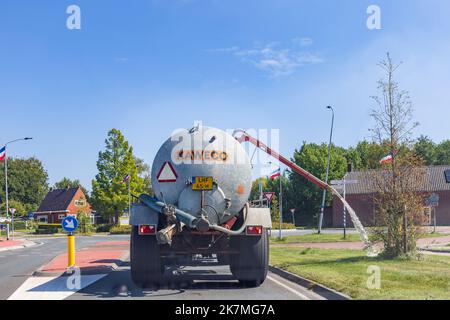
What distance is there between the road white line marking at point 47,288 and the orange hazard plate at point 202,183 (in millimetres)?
3331

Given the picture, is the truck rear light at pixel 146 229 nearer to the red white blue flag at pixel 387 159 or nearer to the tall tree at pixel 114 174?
the red white blue flag at pixel 387 159

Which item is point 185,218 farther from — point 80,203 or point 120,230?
point 80,203

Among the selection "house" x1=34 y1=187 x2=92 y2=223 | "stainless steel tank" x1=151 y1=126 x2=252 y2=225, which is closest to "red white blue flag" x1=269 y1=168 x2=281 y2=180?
"stainless steel tank" x1=151 y1=126 x2=252 y2=225

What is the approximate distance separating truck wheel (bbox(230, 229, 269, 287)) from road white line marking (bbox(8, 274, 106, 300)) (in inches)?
139

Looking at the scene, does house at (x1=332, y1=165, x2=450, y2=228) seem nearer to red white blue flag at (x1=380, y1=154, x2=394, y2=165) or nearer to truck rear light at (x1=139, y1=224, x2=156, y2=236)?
red white blue flag at (x1=380, y1=154, x2=394, y2=165)

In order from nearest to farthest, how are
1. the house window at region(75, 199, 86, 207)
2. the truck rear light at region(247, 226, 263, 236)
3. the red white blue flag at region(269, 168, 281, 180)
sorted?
the truck rear light at region(247, 226, 263, 236) → the red white blue flag at region(269, 168, 281, 180) → the house window at region(75, 199, 86, 207)

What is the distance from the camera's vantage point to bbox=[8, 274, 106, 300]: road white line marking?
34.3 feet

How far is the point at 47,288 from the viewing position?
38.5 feet

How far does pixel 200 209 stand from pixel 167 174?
1.02m

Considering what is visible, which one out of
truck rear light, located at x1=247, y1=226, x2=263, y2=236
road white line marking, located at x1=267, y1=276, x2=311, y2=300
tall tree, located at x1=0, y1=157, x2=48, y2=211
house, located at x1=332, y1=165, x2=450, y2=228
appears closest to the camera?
road white line marking, located at x1=267, y1=276, x2=311, y2=300

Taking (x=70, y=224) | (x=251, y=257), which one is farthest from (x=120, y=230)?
(x=251, y=257)

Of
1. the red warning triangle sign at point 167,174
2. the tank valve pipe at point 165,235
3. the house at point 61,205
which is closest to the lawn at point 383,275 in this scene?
the tank valve pipe at point 165,235

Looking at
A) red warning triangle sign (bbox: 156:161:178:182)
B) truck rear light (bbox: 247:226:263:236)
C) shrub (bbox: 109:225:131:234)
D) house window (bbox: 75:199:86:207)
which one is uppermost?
red warning triangle sign (bbox: 156:161:178:182)
